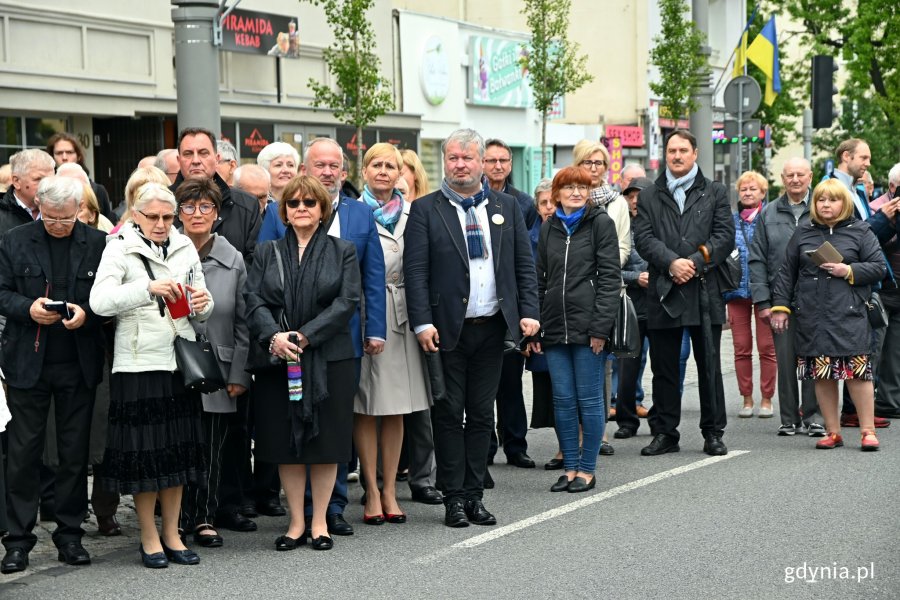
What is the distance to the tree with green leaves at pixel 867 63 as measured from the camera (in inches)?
1367

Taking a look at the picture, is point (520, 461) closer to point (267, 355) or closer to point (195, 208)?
point (267, 355)

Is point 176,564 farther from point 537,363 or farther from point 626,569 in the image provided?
point 537,363

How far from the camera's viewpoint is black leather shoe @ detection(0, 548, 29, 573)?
22.7 feet

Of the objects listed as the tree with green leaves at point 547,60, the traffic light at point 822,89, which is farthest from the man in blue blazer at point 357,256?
the tree with green leaves at point 547,60

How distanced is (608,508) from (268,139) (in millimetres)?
17034

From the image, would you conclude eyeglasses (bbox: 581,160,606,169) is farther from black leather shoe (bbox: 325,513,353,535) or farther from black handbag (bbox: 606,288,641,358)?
black leather shoe (bbox: 325,513,353,535)

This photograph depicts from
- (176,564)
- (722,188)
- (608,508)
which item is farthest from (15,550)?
(722,188)

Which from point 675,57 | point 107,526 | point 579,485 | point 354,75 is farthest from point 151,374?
point 675,57

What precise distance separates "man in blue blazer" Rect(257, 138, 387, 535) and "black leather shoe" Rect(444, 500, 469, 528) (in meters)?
0.56

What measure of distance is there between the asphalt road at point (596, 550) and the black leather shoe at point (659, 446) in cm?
69

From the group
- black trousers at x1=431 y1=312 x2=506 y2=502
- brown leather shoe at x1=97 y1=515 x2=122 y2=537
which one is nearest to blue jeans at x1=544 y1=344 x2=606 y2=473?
black trousers at x1=431 y1=312 x2=506 y2=502

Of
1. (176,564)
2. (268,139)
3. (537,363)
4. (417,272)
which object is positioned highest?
(268,139)

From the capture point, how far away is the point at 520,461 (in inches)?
385

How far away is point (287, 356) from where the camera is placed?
7094 millimetres
